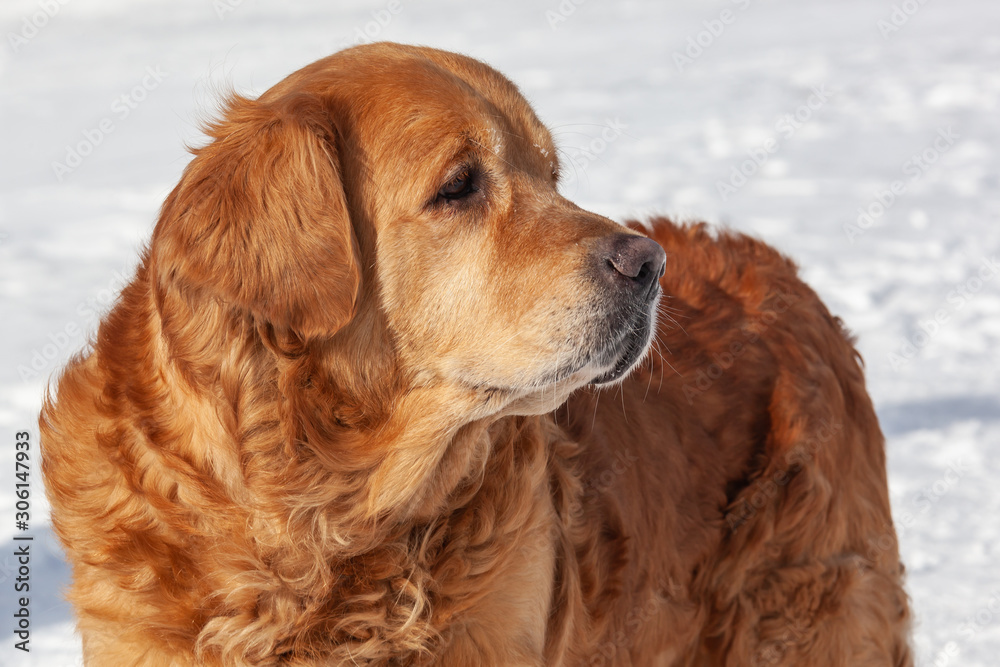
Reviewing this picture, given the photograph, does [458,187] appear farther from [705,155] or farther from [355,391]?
[705,155]

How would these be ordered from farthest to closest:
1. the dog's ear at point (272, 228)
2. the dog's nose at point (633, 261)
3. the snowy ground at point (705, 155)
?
the snowy ground at point (705, 155)
the dog's nose at point (633, 261)
the dog's ear at point (272, 228)

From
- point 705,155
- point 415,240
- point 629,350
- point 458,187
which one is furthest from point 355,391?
point 705,155

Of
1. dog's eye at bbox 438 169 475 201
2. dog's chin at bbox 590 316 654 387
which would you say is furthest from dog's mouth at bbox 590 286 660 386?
dog's eye at bbox 438 169 475 201

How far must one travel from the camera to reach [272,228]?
2285mm

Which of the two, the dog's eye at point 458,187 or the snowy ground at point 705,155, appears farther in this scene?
the snowy ground at point 705,155

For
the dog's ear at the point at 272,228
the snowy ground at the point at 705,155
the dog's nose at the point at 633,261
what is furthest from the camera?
the snowy ground at the point at 705,155

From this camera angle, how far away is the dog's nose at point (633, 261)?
2.40 m

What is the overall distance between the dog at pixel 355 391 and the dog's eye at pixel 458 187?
12 mm

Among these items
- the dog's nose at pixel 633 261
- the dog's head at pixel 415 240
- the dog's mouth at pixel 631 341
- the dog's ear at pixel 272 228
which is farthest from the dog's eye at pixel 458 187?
the dog's mouth at pixel 631 341

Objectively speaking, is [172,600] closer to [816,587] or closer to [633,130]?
[816,587]

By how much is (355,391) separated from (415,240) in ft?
1.43

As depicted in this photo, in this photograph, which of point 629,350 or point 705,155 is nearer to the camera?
point 629,350

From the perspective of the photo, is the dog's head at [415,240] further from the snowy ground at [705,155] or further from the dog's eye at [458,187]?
the snowy ground at [705,155]

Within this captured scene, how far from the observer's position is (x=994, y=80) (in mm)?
12172
